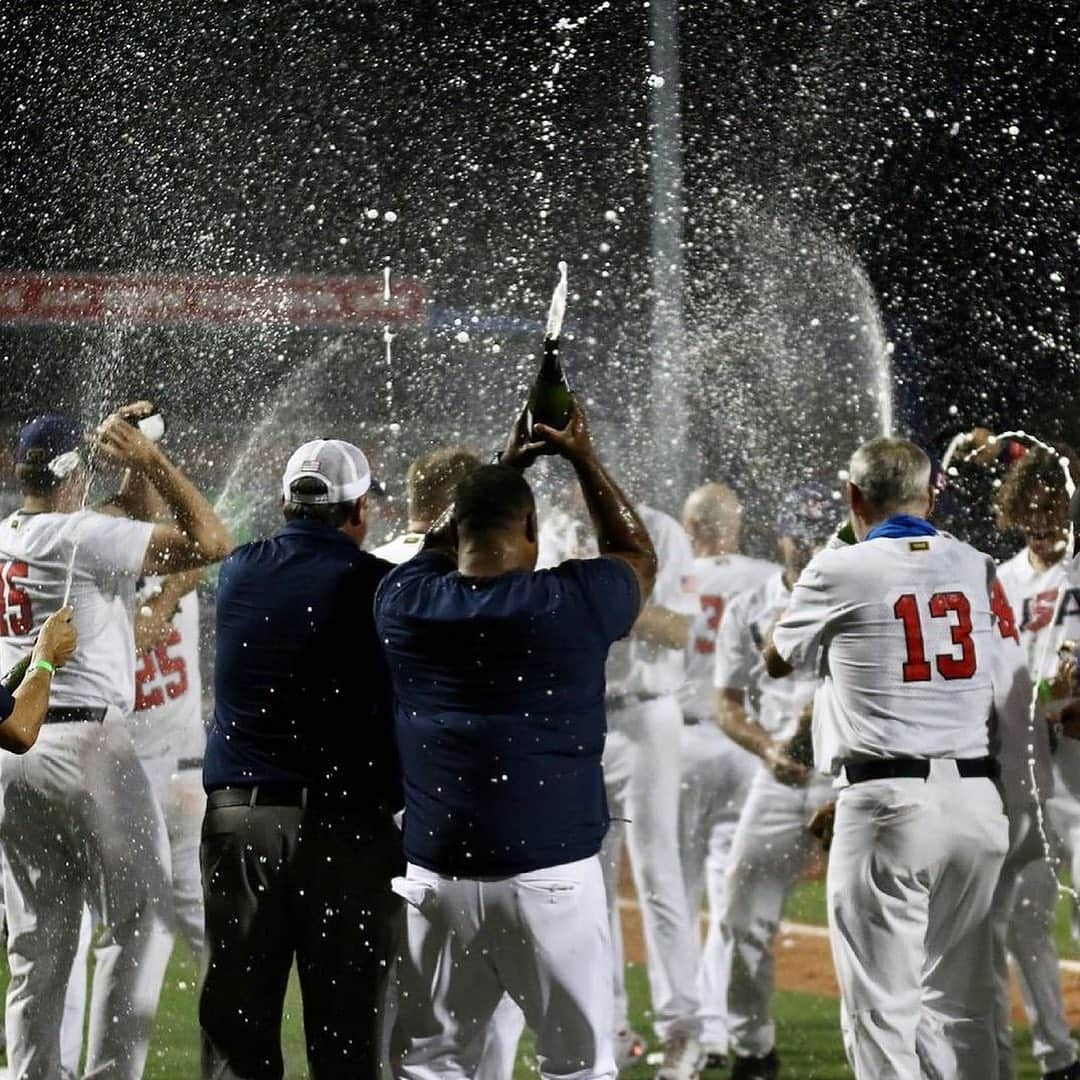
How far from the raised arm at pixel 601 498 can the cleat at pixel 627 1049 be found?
234 centimetres

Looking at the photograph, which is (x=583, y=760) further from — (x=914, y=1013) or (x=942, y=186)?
(x=942, y=186)

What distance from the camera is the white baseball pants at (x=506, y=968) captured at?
3.38 metres

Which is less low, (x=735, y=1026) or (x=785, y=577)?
(x=785, y=577)

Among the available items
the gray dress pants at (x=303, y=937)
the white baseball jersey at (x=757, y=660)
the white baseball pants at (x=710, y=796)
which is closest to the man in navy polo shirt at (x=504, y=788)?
the gray dress pants at (x=303, y=937)

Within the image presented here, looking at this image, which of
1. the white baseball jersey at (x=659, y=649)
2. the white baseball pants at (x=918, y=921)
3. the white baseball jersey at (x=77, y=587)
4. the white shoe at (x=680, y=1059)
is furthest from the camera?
the white baseball jersey at (x=659, y=649)

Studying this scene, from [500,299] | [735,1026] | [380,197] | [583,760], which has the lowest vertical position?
[735,1026]

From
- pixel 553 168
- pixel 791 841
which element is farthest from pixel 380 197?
pixel 791 841

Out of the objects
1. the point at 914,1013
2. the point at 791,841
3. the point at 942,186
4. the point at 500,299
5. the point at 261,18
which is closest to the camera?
the point at 914,1013

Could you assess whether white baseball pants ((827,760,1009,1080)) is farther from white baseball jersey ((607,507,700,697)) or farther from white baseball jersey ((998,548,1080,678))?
white baseball jersey ((607,507,700,697))

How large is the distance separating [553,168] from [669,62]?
178cm

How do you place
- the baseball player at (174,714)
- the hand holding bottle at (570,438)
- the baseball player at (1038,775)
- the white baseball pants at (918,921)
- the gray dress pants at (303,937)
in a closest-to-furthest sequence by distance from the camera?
1. the hand holding bottle at (570,438)
2. the gray dress pants at (303,937)
3. the white baseball pants at (918,921)
4. the baseball player at (1038,775)
5. the baseball player at (174,714)

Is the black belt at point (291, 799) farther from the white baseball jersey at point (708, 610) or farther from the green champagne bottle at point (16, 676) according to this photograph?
the white baseball jersey at point (708, 610)

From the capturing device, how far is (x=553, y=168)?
12883 millimetres

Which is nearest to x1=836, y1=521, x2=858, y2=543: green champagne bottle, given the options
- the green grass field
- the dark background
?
the green grass field
